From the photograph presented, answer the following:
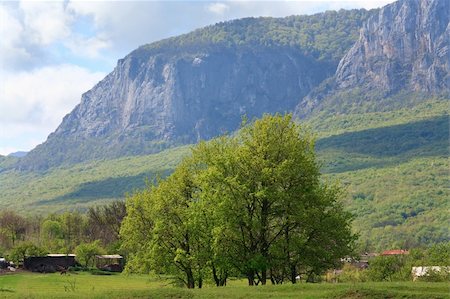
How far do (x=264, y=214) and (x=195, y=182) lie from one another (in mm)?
9444

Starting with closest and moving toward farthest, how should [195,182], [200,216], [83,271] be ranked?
1. [200,216]
2. [195,182]
3. [83,271]

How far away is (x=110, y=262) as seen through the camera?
15450cm

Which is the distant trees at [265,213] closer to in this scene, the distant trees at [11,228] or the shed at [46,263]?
the shed at [46,263]

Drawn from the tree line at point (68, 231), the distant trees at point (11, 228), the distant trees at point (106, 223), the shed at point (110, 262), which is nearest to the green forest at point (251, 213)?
the shed at point (110, 262)

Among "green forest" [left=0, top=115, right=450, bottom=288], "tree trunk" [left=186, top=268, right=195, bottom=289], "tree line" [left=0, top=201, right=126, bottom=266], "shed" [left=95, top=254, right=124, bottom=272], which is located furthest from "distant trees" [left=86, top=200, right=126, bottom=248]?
"green forest" [left=0, top=115, right=450, bottom=288]

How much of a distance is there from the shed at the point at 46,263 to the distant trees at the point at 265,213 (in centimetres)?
8794

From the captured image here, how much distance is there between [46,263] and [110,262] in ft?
62.5

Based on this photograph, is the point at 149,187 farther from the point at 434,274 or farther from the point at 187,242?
the point at 434,274

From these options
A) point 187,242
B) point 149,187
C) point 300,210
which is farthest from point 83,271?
point 300,210

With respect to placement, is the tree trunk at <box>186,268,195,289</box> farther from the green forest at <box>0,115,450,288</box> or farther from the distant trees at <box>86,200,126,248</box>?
the distant trees at <box>86,200,126,248</box>

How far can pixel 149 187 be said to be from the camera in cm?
6675

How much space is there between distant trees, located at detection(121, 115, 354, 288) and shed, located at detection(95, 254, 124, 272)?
313 ft

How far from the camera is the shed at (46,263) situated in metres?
138

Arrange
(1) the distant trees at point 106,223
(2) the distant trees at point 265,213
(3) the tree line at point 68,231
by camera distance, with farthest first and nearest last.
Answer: (3) the tree line at point 68,231 → (1) the distant trees at point 106,223 → (2) the distant trees at point 265,213
